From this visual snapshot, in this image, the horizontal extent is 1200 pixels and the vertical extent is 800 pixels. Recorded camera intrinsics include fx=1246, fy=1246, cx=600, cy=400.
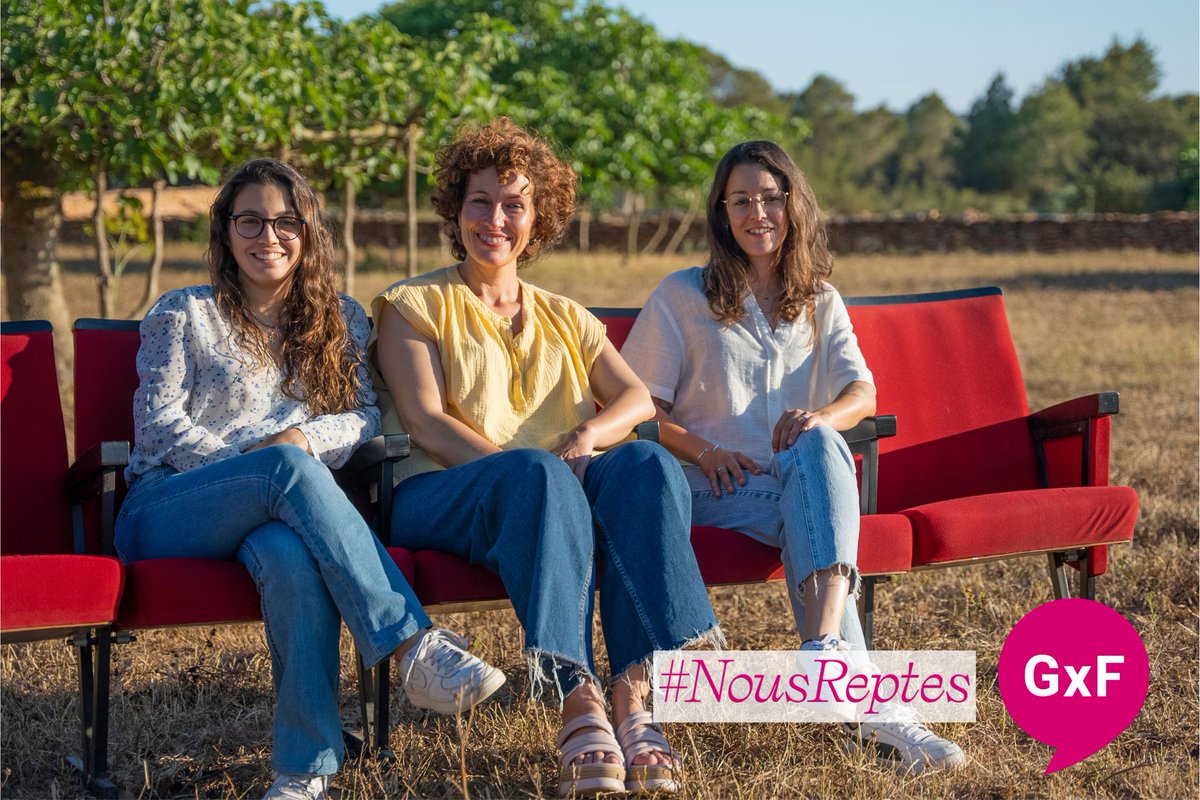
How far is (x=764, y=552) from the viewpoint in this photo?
127 inches

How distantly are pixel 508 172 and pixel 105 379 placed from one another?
124 centimetres

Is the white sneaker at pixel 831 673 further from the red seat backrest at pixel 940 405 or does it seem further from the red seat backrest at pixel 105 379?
the red seat backrest at pixel 105 379

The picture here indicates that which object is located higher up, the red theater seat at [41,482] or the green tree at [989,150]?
the green tree at [989,150]

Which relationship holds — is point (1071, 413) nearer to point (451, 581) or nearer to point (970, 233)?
point (451, 581)

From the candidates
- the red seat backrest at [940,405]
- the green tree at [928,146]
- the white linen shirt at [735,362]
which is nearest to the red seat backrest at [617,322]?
the white linen shirt at [735,362]

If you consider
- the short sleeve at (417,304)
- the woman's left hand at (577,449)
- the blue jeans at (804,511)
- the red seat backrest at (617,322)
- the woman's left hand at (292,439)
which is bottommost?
the blue jeans at (804,511)

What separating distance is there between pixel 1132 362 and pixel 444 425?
7.71m

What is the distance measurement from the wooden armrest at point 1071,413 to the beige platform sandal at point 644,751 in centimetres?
173

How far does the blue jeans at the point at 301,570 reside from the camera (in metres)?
2.69

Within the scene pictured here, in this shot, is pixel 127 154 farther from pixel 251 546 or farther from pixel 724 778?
pixel 724 778

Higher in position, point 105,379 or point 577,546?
point 105,379

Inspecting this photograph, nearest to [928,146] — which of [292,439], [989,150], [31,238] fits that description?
[989,150]

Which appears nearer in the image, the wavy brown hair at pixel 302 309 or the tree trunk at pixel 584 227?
the wavy brown hair at pixel 302 309

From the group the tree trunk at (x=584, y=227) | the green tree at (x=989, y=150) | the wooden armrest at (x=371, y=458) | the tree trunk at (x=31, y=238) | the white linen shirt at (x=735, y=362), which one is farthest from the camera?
the green tree at (x=989, y=150)
